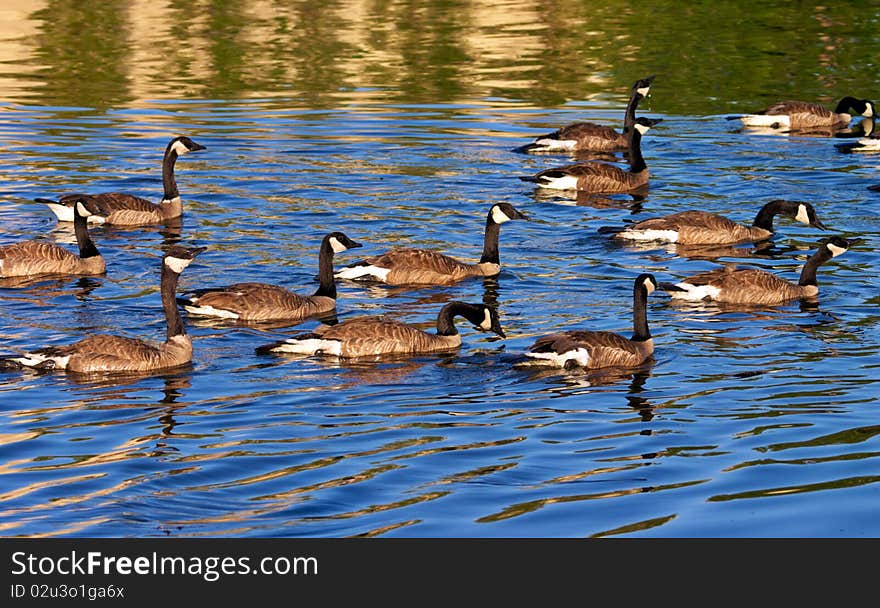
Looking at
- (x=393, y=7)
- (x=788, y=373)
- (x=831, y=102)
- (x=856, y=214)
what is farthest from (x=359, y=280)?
(x=393, y=7)

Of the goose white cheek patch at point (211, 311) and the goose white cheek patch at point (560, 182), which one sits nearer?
the goose white cheek patch at point (211, 311)

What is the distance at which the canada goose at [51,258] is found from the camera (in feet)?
73.7

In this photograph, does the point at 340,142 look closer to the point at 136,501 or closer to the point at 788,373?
the point at 788,373

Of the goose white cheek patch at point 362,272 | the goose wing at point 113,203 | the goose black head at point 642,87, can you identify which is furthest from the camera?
the goose black head at point 642,87

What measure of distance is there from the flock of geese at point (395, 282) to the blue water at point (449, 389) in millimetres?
245

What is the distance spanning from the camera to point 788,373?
17750 mm

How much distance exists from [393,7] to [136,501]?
140 ft

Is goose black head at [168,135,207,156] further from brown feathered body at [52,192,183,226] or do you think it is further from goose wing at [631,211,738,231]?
goose wing at [631,211,738,231]

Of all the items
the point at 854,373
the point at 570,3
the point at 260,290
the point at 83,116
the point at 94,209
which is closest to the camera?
the point at 854,373

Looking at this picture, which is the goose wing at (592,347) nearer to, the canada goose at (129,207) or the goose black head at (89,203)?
the goose black head at (89,203)

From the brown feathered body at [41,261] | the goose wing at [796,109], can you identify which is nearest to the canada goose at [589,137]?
the goose wing at [796,109]

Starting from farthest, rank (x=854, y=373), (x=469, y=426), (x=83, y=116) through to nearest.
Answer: (x=83, y=116) < (x=854, y=373) < (x=469, y=426)

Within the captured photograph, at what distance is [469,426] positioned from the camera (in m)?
15.7

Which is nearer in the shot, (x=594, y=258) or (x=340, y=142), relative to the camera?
(x=594, y=258)
